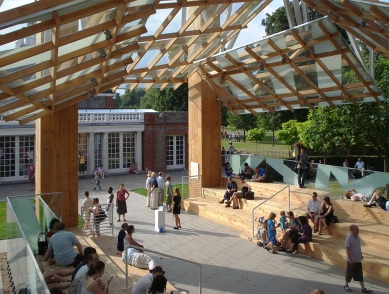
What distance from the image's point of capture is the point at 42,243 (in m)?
10.5

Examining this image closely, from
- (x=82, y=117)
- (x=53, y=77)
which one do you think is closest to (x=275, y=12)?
(x=82, y=117)

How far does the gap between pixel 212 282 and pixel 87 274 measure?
14.1 ft

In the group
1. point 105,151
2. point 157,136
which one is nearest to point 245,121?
point 157,136

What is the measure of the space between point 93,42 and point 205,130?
35.9 ft

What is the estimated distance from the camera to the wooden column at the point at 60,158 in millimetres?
14195

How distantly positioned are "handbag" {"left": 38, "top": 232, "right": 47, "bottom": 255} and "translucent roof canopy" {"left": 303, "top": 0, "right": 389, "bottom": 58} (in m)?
8.83

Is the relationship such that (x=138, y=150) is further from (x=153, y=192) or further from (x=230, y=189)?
(x=230, y=189)

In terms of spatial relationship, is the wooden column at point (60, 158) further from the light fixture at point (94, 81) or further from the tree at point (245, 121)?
the tree at point (245, 121)

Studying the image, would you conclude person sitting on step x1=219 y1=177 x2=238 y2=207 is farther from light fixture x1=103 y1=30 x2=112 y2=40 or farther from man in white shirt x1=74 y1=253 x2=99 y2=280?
man in white shirt x1=74 y1=253 x2=99 y2=280

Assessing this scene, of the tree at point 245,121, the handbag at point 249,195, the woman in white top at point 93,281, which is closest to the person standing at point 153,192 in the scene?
the handbag at point 249,195

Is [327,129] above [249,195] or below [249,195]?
above

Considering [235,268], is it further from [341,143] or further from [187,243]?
[341,143]

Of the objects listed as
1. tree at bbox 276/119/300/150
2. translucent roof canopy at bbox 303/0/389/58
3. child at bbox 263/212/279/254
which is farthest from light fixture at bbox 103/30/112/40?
tree at bbox 276/119/300/150

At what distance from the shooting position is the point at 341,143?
21266mm
